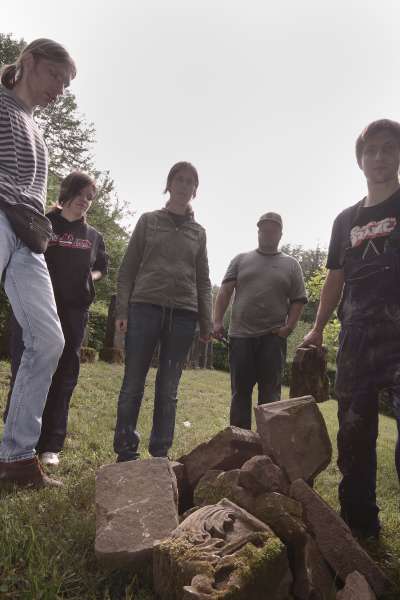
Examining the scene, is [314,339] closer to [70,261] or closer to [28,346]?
[28,346]

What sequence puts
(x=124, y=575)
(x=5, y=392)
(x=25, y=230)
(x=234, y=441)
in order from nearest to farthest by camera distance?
(x=124, y=575)
(x=25, y=230)
(x=234, y=441)
(x=5, y=392)

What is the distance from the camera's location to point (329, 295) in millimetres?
3285

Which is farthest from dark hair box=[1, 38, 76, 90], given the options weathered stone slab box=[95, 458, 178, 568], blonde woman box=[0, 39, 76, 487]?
weathered stone slab box=[95, 458, 178, 568]

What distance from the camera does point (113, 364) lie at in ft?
41.7

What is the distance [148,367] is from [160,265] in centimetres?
86

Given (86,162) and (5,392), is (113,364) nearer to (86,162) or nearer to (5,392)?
(5,392)

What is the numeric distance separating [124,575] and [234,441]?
1.07m

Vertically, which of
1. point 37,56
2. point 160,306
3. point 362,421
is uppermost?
point 37,56

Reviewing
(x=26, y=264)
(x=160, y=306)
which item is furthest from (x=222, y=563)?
(x=160, y=306)

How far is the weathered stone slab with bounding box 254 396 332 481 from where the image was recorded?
2676 millimetres

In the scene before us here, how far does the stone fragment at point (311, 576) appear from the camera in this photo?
1.81 metres

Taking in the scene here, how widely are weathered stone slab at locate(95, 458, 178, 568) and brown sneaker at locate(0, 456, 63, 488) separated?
1.82 feet

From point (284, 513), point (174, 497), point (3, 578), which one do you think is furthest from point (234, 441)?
point (3, 578)

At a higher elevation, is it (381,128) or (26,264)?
(381,128)
